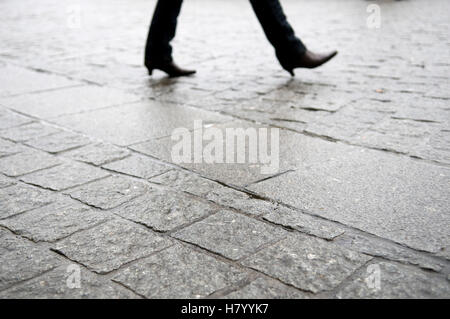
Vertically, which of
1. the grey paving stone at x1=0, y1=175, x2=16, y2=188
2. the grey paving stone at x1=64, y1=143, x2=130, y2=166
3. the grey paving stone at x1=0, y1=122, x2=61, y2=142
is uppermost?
the grey paving stone at x1=0, y1=122, x2=61, y2=142

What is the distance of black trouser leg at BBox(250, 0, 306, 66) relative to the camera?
14.0 ft

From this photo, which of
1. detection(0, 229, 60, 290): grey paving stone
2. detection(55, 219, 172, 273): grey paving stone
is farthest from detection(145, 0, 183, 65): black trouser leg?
detection(0, 229, 60, 290): grey paving stone

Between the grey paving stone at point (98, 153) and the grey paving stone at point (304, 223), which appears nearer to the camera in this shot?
the grey paving stone at point (304, 223)

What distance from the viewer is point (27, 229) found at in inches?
84.9

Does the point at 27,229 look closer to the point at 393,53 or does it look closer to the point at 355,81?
the point at 355,81

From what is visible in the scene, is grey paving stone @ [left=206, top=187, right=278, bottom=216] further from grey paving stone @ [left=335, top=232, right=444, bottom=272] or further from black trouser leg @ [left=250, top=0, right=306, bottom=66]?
black trouser leg @ [left=250, top=0, right=306, bottom=66]

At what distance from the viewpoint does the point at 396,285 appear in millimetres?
1705

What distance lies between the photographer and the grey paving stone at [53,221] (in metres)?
2.12

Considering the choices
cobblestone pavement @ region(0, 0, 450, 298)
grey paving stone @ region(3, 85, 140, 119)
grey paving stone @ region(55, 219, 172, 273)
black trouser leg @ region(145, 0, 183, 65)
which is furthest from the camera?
black trouser leg @ region(145, 0, 183, 65)

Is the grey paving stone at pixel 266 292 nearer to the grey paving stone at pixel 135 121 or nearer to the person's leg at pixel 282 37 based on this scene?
the grey paving stone at pixel 135 121

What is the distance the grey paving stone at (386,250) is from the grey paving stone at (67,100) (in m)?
2.57

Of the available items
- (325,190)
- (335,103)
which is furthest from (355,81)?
(325,190)

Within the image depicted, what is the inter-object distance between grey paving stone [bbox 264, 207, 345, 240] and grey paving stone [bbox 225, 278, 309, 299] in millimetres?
388

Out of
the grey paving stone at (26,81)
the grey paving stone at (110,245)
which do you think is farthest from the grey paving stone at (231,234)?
the grey paving stone at (26,81)
